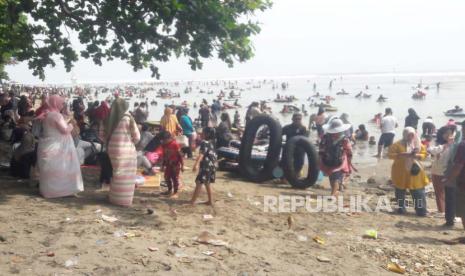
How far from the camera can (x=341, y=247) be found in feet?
20.7

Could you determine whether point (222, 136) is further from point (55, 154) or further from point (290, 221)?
point (55, 154)

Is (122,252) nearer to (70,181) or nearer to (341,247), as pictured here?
(70,181)

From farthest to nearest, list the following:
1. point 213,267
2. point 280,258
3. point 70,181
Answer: point 70,181 < point 280,258 < point 213,267

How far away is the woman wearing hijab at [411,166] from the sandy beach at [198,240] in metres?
0.49

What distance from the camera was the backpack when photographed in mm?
9125

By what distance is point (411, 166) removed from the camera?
8273 millimetres

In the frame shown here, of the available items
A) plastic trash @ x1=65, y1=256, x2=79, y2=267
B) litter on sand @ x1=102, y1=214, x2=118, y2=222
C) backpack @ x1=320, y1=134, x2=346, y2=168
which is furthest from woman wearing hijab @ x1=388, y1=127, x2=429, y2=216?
plastic trash @ x1=65, y1=256, x2=79, y2=267

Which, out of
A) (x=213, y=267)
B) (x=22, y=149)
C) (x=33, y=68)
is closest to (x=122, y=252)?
(x=213, y=267)

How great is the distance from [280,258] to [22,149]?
525 centimetres

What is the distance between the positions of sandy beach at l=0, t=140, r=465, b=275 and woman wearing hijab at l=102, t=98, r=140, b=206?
543 millimetres

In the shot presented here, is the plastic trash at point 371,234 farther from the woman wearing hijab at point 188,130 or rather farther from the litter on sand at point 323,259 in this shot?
the woman wearing hijab at point 188,130

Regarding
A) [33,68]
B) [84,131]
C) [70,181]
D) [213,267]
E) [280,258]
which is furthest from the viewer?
[33,68]

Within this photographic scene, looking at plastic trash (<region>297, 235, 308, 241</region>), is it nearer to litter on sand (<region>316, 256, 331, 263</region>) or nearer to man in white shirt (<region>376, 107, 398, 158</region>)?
litter on sand (<region>316, 256, 331, 263</region>)

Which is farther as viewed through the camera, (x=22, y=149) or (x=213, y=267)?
(x=22, y=149)
